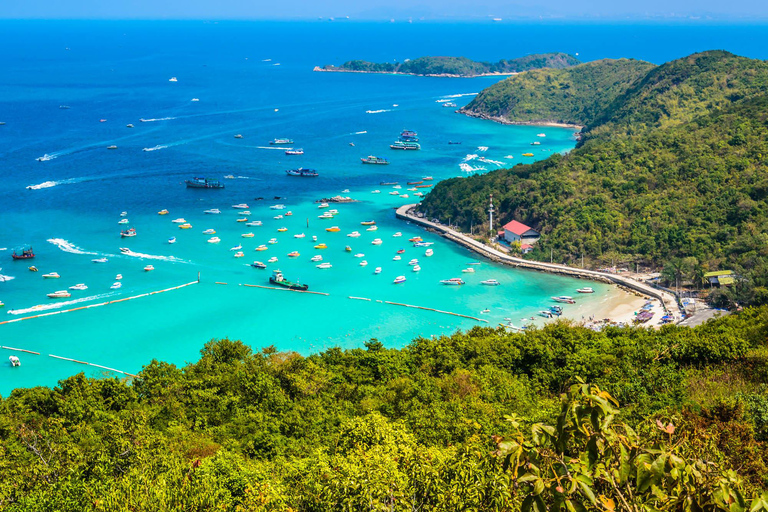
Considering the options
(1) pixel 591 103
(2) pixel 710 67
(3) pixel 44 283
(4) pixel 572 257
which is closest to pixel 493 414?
(4) pixel 572 257

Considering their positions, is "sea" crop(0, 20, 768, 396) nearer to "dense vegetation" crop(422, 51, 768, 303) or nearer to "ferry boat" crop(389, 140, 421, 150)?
"ferry boat" crop(389, 140, 421, 150)

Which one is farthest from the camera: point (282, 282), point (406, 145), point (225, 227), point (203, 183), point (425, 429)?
point (406, 145)

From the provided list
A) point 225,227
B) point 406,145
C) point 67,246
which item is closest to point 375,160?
point 406,145

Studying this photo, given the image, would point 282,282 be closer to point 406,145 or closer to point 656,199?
point 656,199

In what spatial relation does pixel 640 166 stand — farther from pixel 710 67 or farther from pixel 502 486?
pixel 502 486

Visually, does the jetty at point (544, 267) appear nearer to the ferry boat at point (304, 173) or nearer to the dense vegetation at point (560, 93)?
the ferry boat at point (304, 173)
